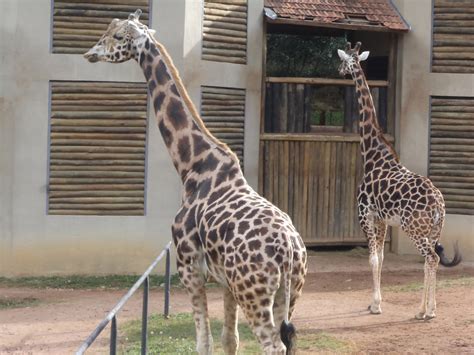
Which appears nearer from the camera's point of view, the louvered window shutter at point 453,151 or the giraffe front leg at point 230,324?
the giraffe front leg at point 230,324

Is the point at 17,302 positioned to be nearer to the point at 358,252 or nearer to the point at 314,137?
the point at 314,137

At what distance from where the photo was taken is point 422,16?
1354cm

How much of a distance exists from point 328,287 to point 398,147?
364 cm

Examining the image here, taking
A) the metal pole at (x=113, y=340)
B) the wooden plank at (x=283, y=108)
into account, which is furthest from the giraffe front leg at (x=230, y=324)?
the wooden plank at (x=283, y=108)

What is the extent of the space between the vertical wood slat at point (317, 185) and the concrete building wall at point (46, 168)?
2351 mm

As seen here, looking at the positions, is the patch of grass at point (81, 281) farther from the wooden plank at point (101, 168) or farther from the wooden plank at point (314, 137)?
the wooden plank at point (314, 137)

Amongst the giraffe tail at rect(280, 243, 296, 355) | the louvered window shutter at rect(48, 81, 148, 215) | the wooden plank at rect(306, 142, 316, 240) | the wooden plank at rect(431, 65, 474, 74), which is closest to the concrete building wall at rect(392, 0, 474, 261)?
the wooden plank at rect(431, 65, 474, 74)

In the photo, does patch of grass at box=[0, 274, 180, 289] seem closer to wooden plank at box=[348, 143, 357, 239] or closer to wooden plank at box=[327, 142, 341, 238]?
wooden plank at box=[327, 142, 341, 238]

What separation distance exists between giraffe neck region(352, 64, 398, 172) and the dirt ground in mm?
2030

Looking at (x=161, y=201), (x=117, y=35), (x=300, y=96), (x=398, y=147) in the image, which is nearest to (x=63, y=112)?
(x=161, y=201)

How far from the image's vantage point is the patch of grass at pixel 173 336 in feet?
24.9

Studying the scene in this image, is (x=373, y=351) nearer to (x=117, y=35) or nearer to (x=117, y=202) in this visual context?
(x=117, y=35)

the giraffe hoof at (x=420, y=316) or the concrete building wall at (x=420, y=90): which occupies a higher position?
the concrete building wall at (x=420, y=90)

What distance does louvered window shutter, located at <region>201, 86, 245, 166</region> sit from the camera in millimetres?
12289
